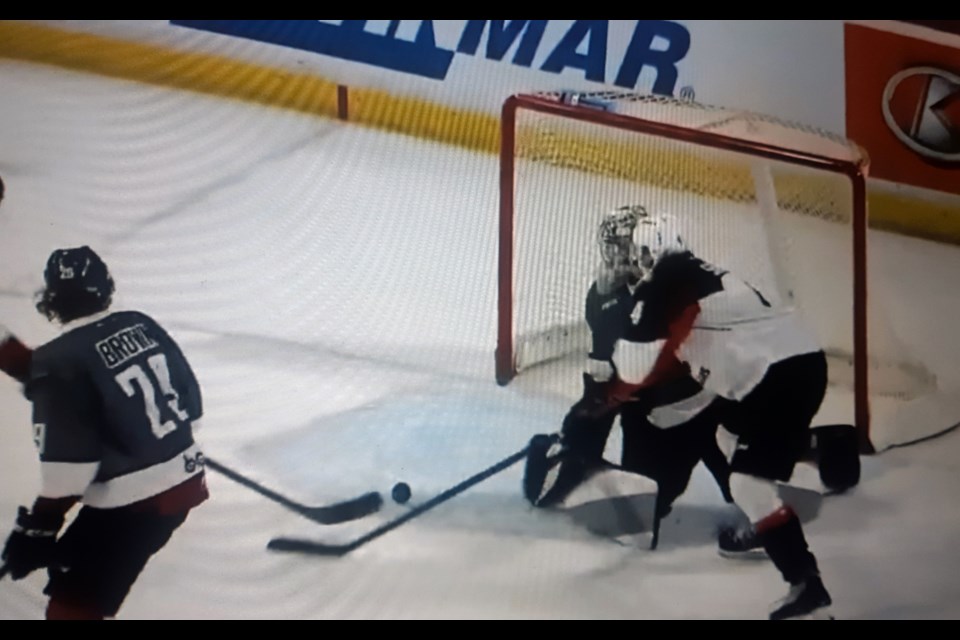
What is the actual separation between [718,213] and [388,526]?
2.32ft

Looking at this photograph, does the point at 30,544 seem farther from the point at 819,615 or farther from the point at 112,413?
the point at 819,615

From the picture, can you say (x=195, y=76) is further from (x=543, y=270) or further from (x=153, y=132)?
(x=543, y=270)

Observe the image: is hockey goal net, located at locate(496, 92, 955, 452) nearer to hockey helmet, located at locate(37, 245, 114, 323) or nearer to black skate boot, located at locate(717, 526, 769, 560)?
black skate boot, located at locate(717, 526, 769, 560)

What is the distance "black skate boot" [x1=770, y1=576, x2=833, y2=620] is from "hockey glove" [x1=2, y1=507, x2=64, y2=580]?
1048mm

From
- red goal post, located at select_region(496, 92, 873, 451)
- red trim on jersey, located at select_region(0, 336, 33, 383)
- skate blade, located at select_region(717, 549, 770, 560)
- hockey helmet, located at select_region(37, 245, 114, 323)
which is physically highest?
red goal post, located at select_region(496, 92, 873, 451)

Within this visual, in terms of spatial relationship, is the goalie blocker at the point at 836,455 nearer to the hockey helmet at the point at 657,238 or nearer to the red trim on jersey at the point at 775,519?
the red trim on jersey at the point at 775,519

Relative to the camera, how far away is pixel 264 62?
164 centimetres

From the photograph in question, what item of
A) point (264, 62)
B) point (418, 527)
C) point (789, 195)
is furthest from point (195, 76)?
point (789, 195)

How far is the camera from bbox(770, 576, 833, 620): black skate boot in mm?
1560

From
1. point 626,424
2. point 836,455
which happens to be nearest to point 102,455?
point 626,424

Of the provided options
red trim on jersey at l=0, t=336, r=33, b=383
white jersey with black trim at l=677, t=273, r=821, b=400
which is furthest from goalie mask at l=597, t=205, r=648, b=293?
red trim on jersey at l=0, t=336, r=33, b=383

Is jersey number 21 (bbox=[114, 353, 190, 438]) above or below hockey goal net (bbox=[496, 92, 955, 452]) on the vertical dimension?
below

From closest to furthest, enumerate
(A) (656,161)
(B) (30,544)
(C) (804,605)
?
(B) (30,544) → (C) (804,605) → (A) (656,161)

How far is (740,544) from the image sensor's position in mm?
1569
